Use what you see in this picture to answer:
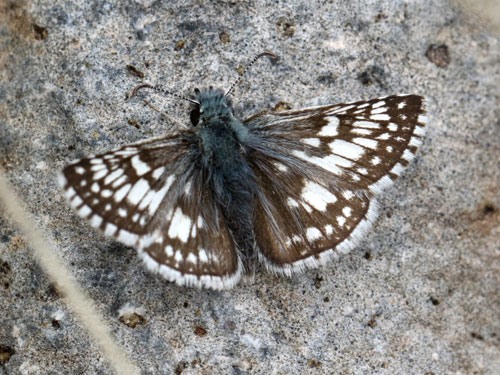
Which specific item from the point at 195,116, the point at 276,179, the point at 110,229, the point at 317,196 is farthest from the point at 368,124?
the point at 110,229

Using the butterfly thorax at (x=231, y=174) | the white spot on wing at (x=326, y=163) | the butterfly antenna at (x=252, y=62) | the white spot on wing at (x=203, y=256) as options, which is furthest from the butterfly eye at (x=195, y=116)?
the white spot on wing at (x=203, y=256)

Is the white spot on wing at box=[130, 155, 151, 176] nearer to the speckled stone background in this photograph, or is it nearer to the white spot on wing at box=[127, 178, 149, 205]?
the white spot on wing at box=[127, 178, 149, 205]

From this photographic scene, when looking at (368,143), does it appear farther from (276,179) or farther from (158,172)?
(158,172)

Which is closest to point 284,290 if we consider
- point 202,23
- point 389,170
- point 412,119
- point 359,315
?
point 359,315

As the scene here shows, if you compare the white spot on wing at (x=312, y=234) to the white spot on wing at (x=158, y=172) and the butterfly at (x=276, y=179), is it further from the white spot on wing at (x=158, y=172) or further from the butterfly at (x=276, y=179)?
the white spot on wing at (x=158, y=172)

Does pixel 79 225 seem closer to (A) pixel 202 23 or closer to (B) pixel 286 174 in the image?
(B) pixel 286 174

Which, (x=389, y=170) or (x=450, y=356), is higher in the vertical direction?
(x=389, y=170)

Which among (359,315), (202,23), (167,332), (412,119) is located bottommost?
(167,332)
